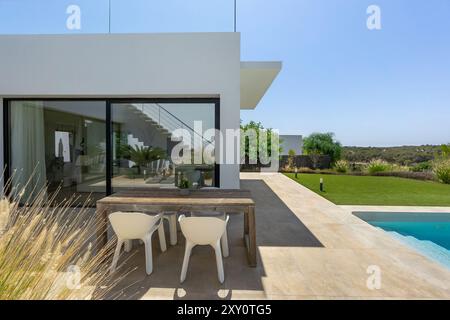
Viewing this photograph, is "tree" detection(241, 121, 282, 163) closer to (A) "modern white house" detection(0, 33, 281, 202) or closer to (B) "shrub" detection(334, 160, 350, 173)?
(B) "shrub" detection(334, 160, 350, 173)

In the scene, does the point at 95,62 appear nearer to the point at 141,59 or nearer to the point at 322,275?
the point at 141,59

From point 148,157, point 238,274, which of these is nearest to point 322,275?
point 238,274

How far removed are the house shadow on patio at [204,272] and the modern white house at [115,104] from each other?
5.40 ft

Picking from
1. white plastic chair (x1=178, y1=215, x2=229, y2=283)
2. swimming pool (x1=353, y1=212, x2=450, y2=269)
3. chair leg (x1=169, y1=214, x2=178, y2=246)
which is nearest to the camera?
white plastic chair (x1=178, y1=215, x2=229, y2=283)

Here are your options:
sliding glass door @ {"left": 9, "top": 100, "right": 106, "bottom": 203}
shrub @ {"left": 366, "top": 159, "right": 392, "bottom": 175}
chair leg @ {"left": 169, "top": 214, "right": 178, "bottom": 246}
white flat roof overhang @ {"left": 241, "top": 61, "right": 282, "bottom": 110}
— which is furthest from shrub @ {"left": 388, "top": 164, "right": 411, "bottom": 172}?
sliding glass door @ {"left": 9, "top": 100, "right": 106, "bottom": 203}

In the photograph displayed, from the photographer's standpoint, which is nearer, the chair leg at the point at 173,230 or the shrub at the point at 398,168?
the chair leg at the point at 173,230

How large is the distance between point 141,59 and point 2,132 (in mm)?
3887

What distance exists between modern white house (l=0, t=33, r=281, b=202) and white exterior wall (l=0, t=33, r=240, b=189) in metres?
0.02

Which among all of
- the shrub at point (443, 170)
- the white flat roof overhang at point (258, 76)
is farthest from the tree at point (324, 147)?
the white flat roof overhang at point (258, 76)

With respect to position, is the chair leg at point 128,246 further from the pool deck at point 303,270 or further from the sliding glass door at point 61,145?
the sliding glass door at point 61,145

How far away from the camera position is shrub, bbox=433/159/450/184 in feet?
35.7

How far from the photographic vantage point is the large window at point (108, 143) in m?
5.58

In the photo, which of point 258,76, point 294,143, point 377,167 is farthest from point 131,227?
point 294,143

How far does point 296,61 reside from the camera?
826cm
